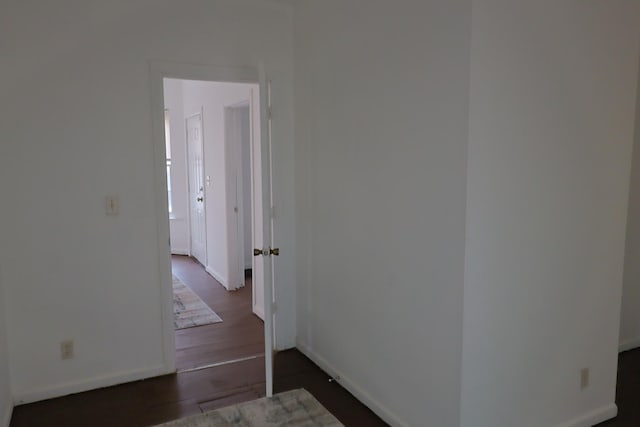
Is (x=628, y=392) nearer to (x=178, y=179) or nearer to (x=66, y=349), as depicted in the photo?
(x=66, y=349)

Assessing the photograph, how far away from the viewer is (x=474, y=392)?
87.0 inches

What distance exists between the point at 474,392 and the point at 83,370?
7.95ft

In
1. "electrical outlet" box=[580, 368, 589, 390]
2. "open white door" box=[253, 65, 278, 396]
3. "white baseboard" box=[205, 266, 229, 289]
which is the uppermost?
"open white door" box=[253, 65, 278, 396]

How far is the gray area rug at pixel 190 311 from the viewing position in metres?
4.32

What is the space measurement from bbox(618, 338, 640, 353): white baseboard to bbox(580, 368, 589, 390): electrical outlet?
4.46 feet

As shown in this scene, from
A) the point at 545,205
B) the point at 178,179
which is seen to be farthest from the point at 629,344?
the point at 178,179

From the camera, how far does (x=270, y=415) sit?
280 centimetres

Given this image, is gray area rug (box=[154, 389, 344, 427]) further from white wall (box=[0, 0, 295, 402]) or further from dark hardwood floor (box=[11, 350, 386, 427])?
white wall (box=[0, 0, 295, 402])

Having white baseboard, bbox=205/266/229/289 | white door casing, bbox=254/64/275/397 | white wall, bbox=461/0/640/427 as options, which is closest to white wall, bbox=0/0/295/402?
white door casing, bbox=254/64/275/397

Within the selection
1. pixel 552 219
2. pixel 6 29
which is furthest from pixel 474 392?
pixel 6 29

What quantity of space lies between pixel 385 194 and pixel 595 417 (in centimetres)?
173

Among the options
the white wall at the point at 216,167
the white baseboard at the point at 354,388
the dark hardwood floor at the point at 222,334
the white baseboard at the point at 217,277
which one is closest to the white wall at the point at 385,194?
the white baseboard at the point at 354,388

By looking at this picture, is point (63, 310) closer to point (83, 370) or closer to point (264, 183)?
point (83, 370)

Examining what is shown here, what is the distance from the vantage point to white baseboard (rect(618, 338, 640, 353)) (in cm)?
369
